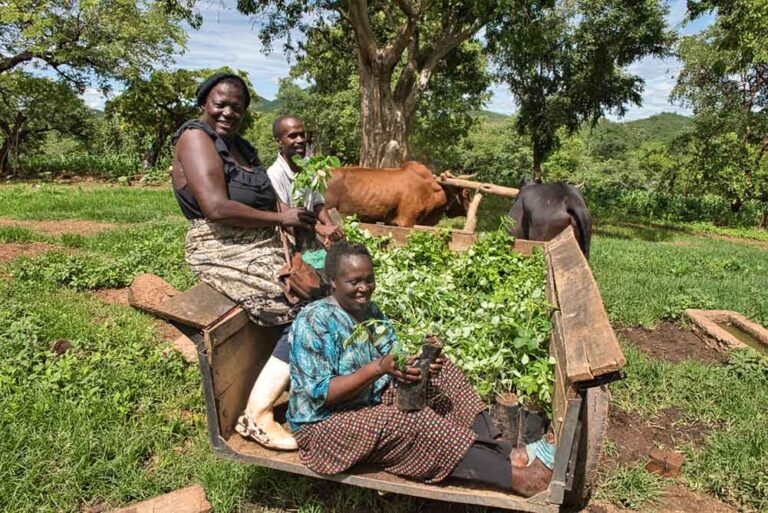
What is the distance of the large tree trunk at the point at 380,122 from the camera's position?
1173cm

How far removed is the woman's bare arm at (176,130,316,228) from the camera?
2.62 meters

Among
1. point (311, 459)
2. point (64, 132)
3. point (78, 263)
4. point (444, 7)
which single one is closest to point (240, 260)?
point (311, 459)

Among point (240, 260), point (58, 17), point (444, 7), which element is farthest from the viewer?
point (58, 17)

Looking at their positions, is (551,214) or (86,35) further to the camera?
(86,35)

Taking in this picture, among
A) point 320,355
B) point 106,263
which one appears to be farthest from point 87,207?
point 320,355

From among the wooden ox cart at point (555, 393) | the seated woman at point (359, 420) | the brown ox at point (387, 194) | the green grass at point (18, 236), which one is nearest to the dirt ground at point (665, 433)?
the wooden ox cart at point (555, 393)

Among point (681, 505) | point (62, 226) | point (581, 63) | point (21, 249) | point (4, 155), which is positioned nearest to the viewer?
point (681, 505)

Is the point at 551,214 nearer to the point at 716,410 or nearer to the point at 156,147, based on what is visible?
the point at 716,410

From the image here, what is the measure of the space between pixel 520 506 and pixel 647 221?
21.0 meters

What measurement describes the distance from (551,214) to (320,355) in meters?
3.91

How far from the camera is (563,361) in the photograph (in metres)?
2.50

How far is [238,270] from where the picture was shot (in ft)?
9.29

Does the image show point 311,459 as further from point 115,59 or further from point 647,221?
point 115,59

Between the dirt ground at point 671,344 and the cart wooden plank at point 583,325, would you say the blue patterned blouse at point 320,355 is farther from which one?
the dirt ground at point 671,344
